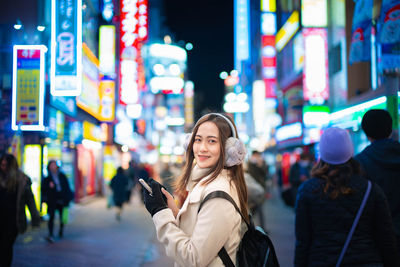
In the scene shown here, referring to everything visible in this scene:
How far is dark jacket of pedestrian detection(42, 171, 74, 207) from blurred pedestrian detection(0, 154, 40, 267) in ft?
14.3

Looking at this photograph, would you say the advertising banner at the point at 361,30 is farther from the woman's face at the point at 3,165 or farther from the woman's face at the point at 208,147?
the woman's face at the point at 3,165

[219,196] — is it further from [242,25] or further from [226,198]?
[242,25]

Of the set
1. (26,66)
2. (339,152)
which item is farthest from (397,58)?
(26,66)

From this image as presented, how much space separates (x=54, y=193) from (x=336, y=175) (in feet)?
30.0

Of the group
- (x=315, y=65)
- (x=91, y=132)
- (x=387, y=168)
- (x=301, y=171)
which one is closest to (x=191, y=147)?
(x=387, y=168)

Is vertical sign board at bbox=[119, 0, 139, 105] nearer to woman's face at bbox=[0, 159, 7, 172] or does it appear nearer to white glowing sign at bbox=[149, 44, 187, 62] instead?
white glowing sign at bbox=[149, 44, 187, 62]

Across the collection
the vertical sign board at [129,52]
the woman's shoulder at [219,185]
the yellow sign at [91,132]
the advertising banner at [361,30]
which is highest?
the vertical sign board at [129,52]

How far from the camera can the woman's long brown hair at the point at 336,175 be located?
3.10 metres

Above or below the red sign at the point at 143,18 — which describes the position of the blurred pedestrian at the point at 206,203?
below

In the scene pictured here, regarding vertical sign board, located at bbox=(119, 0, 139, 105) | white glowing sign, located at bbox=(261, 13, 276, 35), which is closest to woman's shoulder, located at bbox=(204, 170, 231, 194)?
vertical sign board, located at bbox=(119, 0, 139, 105)

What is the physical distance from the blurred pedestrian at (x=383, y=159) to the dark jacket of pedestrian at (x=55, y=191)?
28.5 feet

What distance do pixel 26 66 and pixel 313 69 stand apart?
13.1 m

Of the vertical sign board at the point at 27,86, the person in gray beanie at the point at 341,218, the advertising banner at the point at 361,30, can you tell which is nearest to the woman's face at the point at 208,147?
the person in gray beanie at the point at 341,218

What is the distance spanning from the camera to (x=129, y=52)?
2156 centimetres
